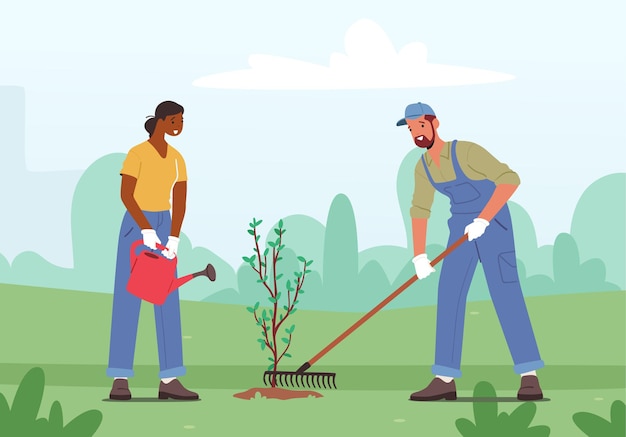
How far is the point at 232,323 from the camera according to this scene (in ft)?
40.3

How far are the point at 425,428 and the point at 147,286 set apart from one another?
2.29 m

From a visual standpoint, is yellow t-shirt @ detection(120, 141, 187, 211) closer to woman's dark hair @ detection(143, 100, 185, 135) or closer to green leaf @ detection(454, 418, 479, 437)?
woman's dark hair @ detection(143, 100, 185, 135)

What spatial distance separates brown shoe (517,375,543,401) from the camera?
9.15 metres

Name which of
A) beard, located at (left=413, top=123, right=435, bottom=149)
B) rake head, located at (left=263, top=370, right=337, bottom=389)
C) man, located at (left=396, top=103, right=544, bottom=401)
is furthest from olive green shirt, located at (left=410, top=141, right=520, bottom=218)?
rake head, located at (left=263, top=370, right=337, bottom=389)

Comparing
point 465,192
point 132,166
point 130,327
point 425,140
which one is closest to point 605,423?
point 465,192

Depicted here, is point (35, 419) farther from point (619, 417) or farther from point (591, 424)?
point (619, 417)

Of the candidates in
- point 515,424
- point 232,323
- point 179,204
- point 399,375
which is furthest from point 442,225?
point 515,424

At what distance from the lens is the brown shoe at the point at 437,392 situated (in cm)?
919

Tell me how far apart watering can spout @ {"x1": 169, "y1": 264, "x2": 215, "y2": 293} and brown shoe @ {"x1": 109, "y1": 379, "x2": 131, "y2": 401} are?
76 cm

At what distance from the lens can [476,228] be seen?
9039 millimetres

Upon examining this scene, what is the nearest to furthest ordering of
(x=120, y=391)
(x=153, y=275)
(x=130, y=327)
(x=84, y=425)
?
(x=84, y=425) → (x=153, y=275) → (x=120, y=391) → (x=130, y=327)

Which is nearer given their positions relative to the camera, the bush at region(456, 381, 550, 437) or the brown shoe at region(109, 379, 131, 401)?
the bush at region(456, 381, 550, 437)

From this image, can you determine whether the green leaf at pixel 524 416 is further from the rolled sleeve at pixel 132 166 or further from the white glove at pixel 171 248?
the rolled sleeve at pixel 132 166

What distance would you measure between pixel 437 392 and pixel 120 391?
88.9 inches
